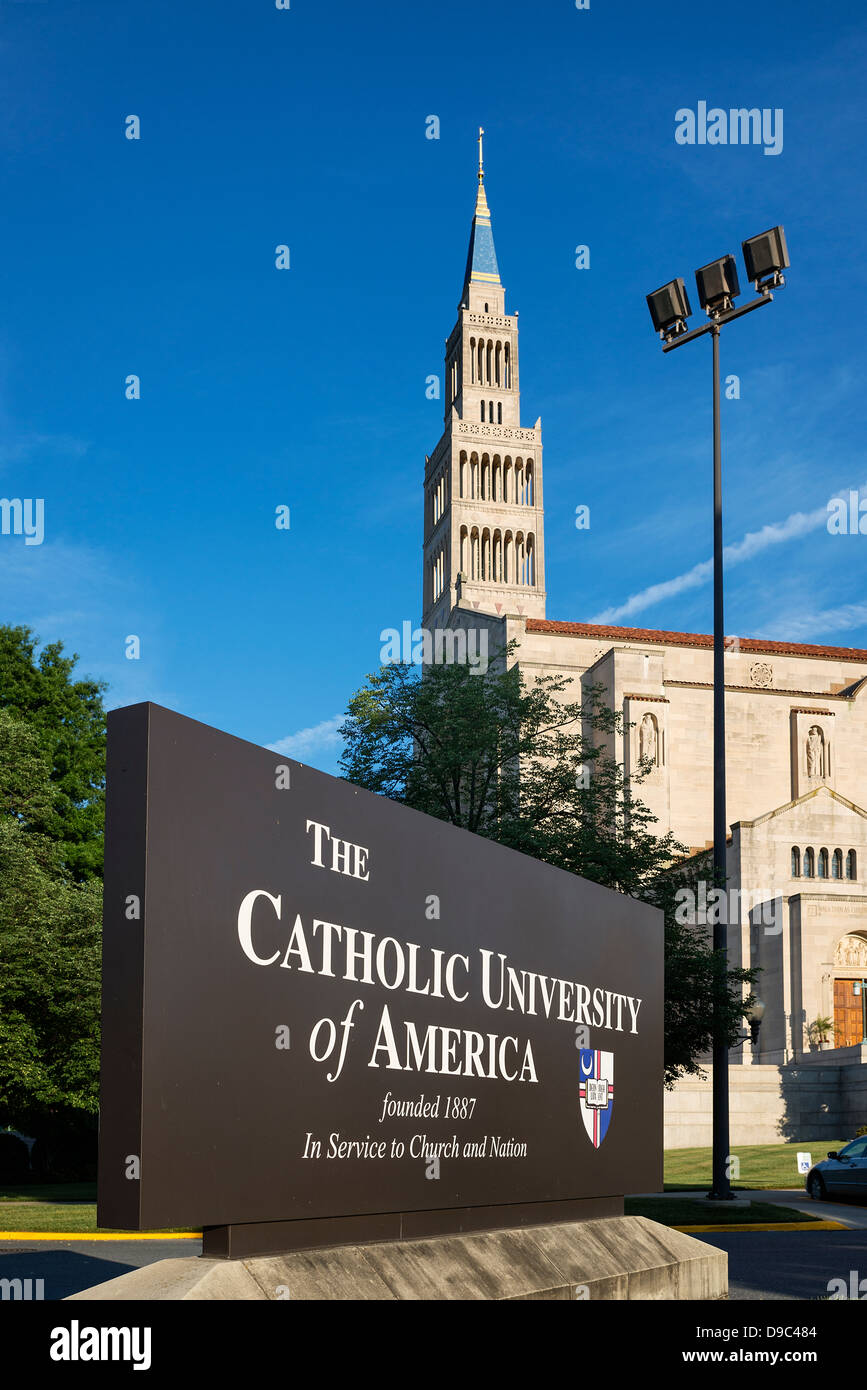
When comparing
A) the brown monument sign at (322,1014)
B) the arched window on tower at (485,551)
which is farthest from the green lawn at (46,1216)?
the arched window on tower at (485,551)

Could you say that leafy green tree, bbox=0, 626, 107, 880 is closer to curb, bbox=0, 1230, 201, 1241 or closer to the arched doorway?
curb, bbox=0, 1230, 201, 1241

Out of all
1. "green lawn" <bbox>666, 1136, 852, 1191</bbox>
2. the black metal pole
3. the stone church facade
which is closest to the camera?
the black metal pole

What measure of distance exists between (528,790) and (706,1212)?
8.75 metres

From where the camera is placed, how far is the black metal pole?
68.3ft

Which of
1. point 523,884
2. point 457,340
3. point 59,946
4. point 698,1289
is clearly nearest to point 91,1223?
point 59,946

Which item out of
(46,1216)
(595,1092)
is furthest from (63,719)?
(595,1092)

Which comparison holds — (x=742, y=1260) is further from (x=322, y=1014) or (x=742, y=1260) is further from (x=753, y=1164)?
(x=753, y=1164)

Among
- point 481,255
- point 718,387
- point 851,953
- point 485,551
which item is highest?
point 481,255

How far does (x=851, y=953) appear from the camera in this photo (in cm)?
4719

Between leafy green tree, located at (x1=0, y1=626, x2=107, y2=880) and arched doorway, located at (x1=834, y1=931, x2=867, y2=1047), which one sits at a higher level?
leafy green tree, located at (x1=0, y1=626, x2=107, y2=880)

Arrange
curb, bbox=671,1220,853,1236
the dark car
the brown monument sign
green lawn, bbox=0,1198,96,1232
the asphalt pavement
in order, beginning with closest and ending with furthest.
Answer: the brown monument sign
the asphalt pavement
green lawn, bbox=0,1198,96,1232
curb, bbox=671,1220,853,1236
the dark car

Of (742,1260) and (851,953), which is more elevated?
(851,953)

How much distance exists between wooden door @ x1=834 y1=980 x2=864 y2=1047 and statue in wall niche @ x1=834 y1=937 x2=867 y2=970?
26.8 inches

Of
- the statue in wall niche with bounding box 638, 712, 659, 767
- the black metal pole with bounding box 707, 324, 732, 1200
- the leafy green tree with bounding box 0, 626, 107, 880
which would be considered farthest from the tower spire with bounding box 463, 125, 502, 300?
the black metal pole with bounding box 707, 324, 732, 1200
